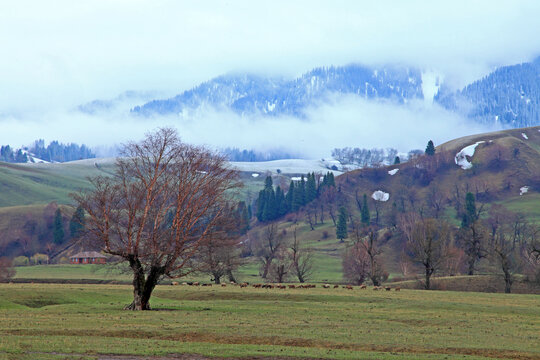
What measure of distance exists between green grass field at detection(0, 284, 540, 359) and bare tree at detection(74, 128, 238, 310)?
484 centimetres

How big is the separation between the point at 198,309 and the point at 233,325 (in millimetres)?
14241

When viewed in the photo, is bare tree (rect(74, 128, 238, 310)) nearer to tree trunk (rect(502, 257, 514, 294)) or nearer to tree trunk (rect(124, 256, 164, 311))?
tree trunk (rect(124, 256, 164, 311))

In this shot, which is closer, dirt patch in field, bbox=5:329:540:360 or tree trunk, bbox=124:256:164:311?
dirt patch in field, bbox=5:329:540:360

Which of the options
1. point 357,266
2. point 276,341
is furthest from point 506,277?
point 276,341

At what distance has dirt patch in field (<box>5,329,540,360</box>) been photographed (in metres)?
34.9

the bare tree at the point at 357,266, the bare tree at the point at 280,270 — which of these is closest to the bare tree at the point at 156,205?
the bare tree at the point at 357,266

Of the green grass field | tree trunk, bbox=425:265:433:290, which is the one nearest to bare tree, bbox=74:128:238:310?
the green grass field

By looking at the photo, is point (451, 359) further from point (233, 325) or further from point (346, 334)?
point (233, 325)

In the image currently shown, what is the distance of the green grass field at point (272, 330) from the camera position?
33.1m

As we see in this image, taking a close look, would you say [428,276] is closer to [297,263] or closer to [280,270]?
[297,263]

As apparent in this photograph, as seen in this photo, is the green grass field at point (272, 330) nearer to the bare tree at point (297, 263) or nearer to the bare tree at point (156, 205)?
the bare tree at point (156, 205)

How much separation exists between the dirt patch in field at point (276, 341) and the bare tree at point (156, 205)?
14175mm

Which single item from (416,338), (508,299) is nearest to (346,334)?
(416,338)

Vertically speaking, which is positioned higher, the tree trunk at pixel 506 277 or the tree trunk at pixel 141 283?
the tree trunk at pixel 141 283
